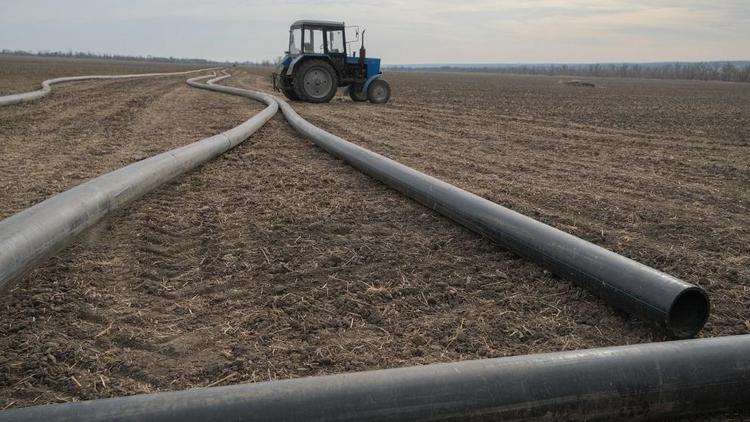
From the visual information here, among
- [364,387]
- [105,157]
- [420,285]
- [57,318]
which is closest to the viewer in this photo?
[364,387]

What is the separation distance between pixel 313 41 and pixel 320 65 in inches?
29.5

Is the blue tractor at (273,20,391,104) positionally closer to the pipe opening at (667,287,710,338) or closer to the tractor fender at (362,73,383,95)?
the tractor fender at (362,73,383,95)

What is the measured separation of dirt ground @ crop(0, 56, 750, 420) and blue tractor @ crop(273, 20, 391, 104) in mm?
7624

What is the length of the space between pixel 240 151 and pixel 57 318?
4993 millimetres

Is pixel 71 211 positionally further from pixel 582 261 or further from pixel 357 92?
pixel 357 92

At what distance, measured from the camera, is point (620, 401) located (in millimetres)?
2033

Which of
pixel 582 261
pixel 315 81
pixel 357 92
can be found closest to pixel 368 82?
pixel 357 92

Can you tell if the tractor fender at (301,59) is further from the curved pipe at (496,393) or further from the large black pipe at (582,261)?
the curved pipe at (496,393)

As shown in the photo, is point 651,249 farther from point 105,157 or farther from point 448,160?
point 105,157

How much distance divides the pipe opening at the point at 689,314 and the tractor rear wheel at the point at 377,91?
14.1 m

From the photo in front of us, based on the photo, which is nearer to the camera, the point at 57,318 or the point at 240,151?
the point at 57,318

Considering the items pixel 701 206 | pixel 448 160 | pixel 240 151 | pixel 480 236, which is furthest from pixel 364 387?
pixel 240 151

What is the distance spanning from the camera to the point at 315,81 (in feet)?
49.6

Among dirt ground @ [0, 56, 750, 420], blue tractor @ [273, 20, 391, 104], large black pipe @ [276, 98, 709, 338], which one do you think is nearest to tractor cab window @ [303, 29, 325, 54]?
blue tractor @ [273, 20, 391, 104]
